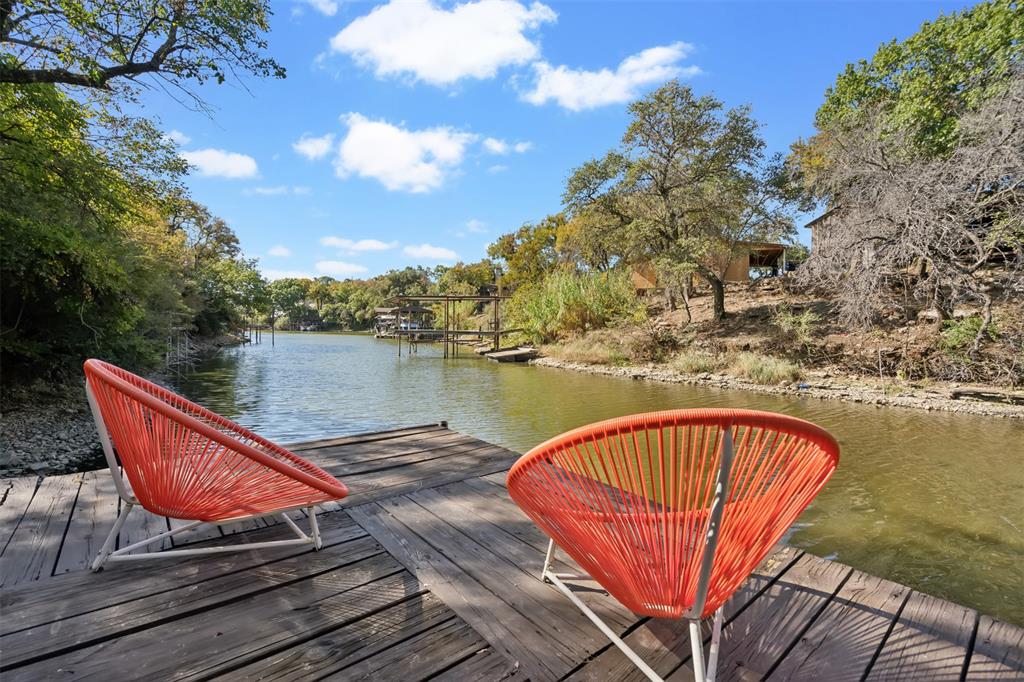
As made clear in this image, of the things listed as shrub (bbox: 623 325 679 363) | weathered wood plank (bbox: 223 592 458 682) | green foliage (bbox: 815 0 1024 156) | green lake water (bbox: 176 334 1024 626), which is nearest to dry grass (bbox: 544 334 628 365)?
shrub (bbox: 623 325 679 363)

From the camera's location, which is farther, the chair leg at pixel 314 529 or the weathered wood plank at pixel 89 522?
the chair leg at pixel 314 529

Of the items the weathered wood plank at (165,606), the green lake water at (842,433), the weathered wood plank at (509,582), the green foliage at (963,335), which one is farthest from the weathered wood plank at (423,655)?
the green foliage at (963,335)

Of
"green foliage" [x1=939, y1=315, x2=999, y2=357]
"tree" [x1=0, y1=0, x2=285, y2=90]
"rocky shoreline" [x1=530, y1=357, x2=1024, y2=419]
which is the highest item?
"tree" [x1=0, y1=0, x2=285, y2=90]

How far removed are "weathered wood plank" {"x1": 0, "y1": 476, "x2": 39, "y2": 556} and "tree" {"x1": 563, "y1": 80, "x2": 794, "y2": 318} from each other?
13.7 meters

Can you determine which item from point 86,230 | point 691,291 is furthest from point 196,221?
point 691,291

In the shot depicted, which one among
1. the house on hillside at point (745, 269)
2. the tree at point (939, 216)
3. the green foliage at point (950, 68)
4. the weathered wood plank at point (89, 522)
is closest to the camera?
the weathered wood plank at point (89, 522)

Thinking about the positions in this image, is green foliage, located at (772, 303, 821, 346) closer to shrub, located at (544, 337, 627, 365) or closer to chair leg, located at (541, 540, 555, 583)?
shrub, located at (544, 337, 627, 365)

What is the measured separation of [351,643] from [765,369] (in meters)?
11.0

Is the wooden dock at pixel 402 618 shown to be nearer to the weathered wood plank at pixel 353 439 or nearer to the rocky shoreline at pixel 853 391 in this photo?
the weathered wood plank at pixel 353 439

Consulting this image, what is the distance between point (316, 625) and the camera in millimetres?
1449

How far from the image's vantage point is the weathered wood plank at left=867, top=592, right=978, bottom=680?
4.33 feet

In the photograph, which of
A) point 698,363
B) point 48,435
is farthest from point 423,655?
point 698,363

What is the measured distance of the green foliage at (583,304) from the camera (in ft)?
56.0

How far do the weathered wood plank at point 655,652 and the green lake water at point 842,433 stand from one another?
7.92ft
